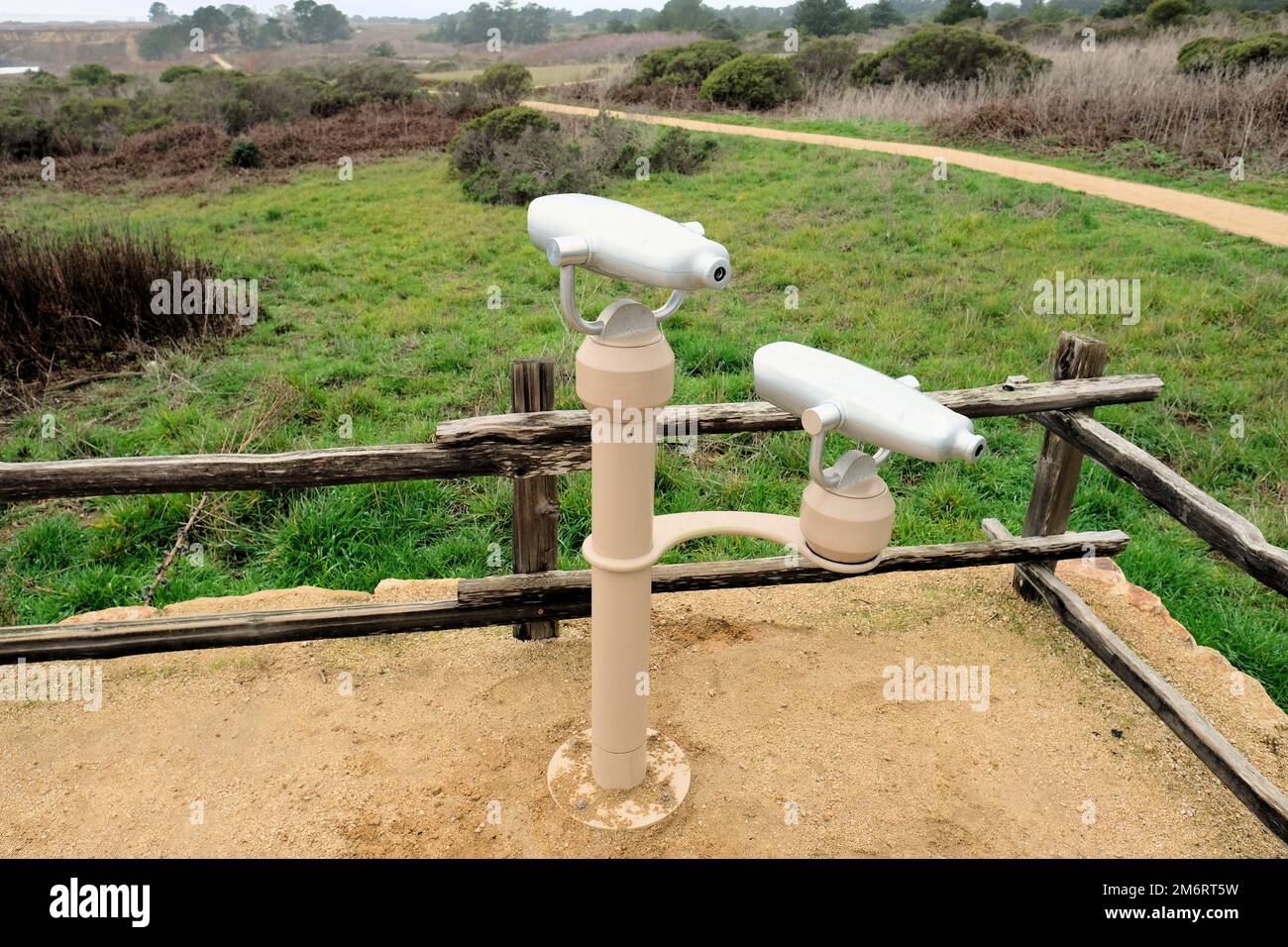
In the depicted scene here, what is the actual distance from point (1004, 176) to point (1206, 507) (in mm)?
8613

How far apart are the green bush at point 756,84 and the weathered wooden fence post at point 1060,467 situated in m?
15.8

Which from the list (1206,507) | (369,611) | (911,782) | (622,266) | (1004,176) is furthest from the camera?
(1004,176)

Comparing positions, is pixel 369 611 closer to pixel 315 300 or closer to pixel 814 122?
pixel 315 300

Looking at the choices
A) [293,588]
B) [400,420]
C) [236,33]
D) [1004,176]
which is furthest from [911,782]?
[236,33]

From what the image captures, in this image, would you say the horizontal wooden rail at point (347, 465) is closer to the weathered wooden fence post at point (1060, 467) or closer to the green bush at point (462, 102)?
the weathered wooden fence post at point (1060, 467)

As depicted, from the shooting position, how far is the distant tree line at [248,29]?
55.0 meters

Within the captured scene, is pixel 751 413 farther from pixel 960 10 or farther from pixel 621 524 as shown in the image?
pixel 960 10

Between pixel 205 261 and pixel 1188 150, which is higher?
pixel 1188 150

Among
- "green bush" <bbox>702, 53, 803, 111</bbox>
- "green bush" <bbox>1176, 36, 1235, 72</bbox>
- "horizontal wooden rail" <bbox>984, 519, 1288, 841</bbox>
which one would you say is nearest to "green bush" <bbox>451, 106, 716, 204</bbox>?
"green bush" <bbox>702, 53, 803, 111</bbox>

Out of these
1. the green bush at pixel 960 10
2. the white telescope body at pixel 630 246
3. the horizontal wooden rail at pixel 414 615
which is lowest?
the horizontal wooden rail at pixel 414 615

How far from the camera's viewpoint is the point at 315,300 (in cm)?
817

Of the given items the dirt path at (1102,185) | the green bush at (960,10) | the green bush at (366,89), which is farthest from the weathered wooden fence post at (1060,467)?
the green bush at (960,10)

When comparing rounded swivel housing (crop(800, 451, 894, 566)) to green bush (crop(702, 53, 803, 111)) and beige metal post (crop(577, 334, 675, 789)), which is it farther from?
green bush (crop(702, 53, 803, 111))

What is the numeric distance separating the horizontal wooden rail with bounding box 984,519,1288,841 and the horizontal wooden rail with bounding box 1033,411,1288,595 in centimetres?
48
